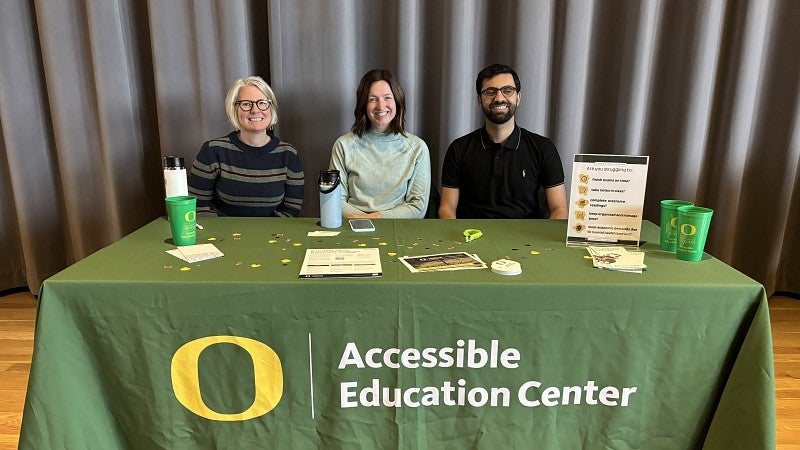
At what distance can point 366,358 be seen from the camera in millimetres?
1138

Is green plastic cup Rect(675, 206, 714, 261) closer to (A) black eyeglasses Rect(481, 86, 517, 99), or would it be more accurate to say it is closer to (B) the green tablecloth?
(B) the green tablecloth

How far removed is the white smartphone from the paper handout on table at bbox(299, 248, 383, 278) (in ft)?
0.63

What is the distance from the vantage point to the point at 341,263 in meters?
1.19

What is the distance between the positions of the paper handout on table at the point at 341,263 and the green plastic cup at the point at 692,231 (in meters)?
0.73

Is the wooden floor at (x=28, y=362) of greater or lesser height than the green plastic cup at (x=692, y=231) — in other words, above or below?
below

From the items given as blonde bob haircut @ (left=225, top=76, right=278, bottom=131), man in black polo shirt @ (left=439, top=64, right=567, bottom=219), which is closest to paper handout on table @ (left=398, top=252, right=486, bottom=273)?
man in black polo shirt @ (left=439, top=64, right=567, bottom=219)

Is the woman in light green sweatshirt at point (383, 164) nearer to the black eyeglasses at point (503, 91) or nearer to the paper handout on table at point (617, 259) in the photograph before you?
the black eyeglasses at point (503, 91)

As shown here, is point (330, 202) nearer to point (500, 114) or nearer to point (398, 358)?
point (398, 358)

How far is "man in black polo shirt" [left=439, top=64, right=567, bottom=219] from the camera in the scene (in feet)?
6.53

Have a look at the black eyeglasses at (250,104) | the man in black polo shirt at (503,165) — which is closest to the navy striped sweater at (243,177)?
the black eyeglasses at (250,104)

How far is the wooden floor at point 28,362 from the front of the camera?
5.23ft

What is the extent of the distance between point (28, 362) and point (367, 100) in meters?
1.68

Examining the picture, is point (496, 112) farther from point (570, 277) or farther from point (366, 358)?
point (366, 358)

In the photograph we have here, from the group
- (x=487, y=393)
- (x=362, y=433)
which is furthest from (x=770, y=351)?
(x=362, y=433)
